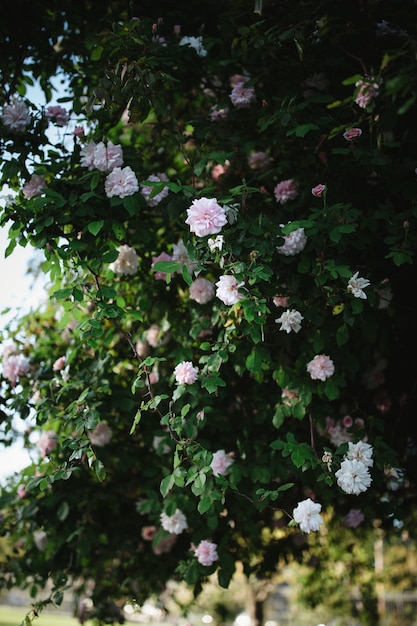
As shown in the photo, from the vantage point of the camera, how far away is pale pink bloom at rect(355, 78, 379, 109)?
6.53ft

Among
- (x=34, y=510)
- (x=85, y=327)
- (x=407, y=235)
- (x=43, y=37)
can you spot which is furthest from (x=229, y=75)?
(x=34, y=510)

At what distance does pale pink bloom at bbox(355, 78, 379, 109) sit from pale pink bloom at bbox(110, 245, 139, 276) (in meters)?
1.23

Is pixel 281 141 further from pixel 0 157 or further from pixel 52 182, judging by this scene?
pixel 0 157

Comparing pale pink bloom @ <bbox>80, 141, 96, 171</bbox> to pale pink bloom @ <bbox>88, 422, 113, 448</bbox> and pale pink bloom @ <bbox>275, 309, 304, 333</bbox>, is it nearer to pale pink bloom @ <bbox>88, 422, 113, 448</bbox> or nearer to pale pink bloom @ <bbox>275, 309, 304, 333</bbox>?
pale pink bloom @ <bbox>275, 309, 304, 333</bbox>

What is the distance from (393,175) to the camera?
244 cm

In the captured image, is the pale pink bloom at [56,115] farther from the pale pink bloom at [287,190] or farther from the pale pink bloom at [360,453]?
the pale pink bloom at [360,453]

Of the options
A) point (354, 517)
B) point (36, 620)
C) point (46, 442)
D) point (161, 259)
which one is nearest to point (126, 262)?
point (161, 259)

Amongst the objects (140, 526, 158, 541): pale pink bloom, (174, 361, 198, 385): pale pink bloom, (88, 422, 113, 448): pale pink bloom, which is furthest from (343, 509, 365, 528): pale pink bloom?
(174, 361, 198, 385): pale pink bloom

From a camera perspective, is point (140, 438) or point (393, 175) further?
point (140, 438)

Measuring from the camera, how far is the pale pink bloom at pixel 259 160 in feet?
9.66

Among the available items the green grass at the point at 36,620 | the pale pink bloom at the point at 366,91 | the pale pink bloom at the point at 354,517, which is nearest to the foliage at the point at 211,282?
the pale pink bloom at the point at 366,91

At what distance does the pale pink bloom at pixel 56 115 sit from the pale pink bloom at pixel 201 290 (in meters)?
0.98

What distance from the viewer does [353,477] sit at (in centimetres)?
205

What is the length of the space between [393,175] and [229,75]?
116 cm
